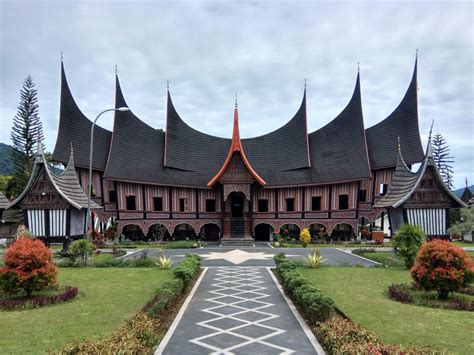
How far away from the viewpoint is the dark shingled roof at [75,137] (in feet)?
90.0

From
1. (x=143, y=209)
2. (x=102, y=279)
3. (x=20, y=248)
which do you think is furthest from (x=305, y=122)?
(x=20, y=248)

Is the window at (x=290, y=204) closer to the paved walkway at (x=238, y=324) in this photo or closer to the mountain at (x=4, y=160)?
the paved walkway at (x=238, y=324)

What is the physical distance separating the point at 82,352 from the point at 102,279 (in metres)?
7.86

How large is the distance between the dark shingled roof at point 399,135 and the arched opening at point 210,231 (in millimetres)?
14109

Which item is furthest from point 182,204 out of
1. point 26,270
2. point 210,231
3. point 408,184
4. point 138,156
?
point 26,270

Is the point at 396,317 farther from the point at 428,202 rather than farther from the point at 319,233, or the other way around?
the point at 319,233

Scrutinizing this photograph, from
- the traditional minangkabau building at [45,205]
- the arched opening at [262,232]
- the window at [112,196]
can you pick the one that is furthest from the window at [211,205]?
the traditional minangkabau building at [45,205]

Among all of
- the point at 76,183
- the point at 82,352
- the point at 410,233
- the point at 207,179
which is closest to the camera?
the point at 82,352

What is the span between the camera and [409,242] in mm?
14453

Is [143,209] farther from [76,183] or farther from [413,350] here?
[413,350]

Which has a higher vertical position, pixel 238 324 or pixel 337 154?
pixel 337 154

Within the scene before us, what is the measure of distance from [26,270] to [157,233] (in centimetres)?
2064

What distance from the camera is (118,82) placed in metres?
30.2

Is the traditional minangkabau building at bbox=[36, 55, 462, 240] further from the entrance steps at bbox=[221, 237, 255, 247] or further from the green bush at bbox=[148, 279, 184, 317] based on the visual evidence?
the green bush at bbox=[148, 279, 184, 317]
